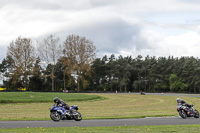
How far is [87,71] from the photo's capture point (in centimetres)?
8675

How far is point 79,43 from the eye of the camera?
87.1m

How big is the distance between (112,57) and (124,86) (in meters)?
17.0

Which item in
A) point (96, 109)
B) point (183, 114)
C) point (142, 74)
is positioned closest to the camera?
point (183, 114)

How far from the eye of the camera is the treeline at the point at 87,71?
84.4 meters

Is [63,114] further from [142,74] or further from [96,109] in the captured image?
[142,74]

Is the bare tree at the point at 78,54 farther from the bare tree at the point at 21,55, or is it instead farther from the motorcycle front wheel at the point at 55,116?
the motorcycle front wheel at the point at 55,116

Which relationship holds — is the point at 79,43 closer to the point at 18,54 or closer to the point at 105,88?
the point at 18,54

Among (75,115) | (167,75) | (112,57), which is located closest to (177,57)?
(167,75)

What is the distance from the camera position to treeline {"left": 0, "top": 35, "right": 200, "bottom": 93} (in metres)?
84.4

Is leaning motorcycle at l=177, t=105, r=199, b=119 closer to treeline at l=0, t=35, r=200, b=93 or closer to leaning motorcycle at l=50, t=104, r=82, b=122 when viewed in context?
leaning motorcycle at l=50, t=104, r=82, b=122

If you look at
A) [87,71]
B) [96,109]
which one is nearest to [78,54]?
[87,71]

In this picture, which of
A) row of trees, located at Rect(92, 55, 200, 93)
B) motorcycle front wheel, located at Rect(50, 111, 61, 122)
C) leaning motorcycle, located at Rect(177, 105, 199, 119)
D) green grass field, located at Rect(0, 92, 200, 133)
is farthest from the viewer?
row of trees, located at Rect(92, 55, 200, 93)

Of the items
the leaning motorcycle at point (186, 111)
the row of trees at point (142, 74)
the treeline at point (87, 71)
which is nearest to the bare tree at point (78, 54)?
the treeline at point (87, 71)

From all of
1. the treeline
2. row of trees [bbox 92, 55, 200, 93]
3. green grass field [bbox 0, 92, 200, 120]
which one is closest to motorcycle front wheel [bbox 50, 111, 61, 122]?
green grass field [bbox 0, 92, 200, 120]
